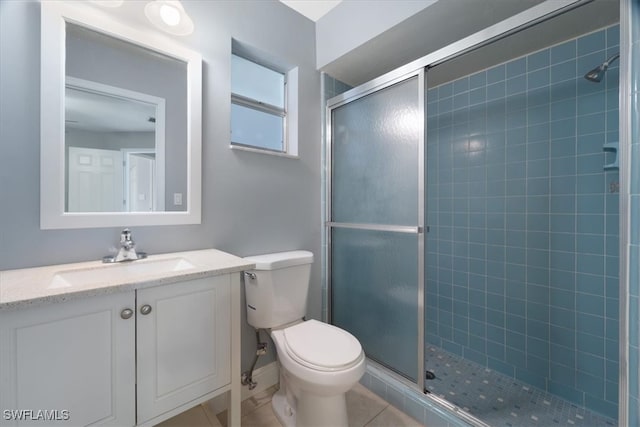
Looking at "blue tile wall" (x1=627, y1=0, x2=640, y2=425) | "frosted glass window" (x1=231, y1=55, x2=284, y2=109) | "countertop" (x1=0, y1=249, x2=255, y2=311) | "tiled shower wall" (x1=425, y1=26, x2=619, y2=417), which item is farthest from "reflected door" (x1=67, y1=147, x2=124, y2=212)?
"tiled shower wall" (x1=425, y1=26, x2=619, y2=417)

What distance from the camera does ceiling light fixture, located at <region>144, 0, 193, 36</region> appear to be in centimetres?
130

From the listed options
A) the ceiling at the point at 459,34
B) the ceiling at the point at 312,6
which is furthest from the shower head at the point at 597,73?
the ceiling at the point at 312,6

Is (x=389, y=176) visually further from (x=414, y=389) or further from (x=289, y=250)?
(x=414, y=389)

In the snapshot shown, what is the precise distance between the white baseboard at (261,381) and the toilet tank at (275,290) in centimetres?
40

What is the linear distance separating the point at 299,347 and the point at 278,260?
46 cm

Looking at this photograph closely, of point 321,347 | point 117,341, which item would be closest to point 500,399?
point 321,347

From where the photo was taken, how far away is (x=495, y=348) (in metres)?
2.00

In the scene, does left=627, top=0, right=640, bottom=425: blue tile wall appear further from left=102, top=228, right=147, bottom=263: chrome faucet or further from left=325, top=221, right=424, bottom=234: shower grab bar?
left=102, top=228, right=147, bottom=263: chrome faucet

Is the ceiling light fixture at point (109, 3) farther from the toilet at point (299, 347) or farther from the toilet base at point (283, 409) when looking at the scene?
the toilet base at point (283, 409)

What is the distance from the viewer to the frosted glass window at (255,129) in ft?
5.72

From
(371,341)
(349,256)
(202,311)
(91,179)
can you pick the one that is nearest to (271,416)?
(371,341)

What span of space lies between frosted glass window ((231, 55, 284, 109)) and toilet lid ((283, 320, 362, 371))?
150 centimetres

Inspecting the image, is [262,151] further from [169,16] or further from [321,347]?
[321,347]

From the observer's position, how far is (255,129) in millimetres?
1853
